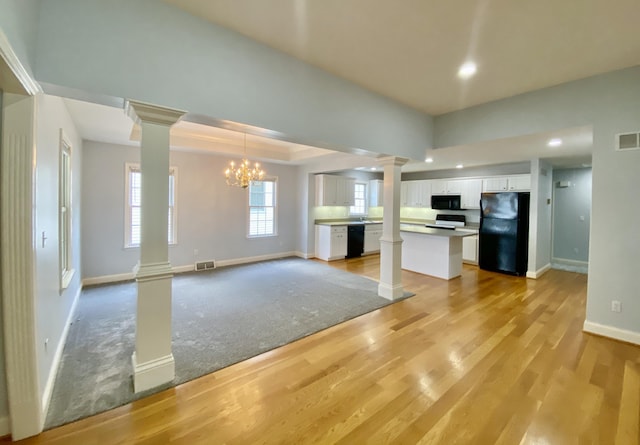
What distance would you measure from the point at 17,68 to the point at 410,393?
3.17 metres

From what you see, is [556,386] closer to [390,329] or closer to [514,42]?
[390,329]

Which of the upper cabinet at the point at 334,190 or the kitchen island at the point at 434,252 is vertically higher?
the upper cabinet at the point at 334,190

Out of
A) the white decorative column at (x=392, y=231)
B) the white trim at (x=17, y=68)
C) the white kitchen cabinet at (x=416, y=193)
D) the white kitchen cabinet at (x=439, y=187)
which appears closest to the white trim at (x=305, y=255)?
the white kitchen cabinet at (x=416, y=193)

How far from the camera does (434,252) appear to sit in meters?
5.47

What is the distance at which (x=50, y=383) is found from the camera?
6.78ft

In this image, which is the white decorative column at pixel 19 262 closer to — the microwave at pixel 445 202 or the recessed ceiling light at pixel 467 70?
the recessed ceiling light at pixel 467 70

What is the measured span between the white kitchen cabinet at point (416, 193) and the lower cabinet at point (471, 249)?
4.92 feet

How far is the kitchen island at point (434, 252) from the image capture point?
5254mm

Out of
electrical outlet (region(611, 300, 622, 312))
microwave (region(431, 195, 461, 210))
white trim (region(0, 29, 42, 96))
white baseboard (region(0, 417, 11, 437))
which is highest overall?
white trim (region(0, 29, 42, 96))

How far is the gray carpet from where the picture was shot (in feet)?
7.05

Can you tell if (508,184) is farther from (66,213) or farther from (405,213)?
(66,213)

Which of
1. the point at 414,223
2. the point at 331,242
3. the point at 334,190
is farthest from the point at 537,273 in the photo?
the point at 334,190

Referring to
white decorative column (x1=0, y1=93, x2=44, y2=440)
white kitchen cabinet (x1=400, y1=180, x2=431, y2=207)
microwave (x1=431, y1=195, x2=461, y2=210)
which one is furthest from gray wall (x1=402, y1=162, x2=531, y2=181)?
white decorative column (x1=0, y1=93, x2=44, y2=440)

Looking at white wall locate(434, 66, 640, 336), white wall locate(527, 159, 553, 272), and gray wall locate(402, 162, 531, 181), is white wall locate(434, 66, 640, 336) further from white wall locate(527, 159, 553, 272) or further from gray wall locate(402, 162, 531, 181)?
gray wall locate(402, 162, 531, 181)
